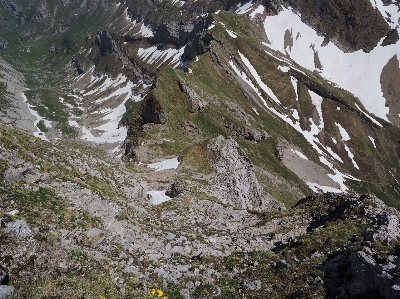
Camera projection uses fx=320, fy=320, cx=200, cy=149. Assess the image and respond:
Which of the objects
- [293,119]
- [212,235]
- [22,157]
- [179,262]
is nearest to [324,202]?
[212,235]

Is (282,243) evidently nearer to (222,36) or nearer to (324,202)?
(324,202)

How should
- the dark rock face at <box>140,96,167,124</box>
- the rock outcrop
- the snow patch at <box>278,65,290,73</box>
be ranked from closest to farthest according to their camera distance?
the rock outcrop
the dark rock face at <box>140,96,167,124</box>
the snow patch at <box>278,65,290,73</box>

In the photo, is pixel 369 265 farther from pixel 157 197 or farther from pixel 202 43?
pixel 202 43

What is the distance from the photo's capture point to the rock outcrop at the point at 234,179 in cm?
4123

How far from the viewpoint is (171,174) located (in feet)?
128

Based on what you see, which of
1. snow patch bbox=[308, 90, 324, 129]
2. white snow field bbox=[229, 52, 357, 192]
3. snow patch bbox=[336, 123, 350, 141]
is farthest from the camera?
Result: snow patch bbox=[308, 90, 324, 129]

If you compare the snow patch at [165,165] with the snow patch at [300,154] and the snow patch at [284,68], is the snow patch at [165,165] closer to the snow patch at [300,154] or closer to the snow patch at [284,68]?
the snow patch at [300,154]

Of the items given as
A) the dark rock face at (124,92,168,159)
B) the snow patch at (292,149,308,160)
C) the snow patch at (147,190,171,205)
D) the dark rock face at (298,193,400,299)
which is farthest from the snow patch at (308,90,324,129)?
the dark rock face at (298,193,400,299)

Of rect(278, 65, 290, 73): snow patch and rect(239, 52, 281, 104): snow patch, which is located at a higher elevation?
rect(278, 65, 290, 73): snow patch

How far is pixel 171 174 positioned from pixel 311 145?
116 m

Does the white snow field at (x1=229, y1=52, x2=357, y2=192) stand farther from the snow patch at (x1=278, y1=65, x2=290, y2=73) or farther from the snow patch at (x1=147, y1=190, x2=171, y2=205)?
the snow patch at (x1=147, y1=190, x2=171, y2=205)

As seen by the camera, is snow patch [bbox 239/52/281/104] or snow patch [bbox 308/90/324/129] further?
snow patch [bbox 308/90/324/129]

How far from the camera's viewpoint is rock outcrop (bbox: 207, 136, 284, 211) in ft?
135

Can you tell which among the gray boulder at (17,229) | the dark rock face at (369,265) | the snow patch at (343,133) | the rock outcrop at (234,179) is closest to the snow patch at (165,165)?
the rock outcrop at (234,179)
